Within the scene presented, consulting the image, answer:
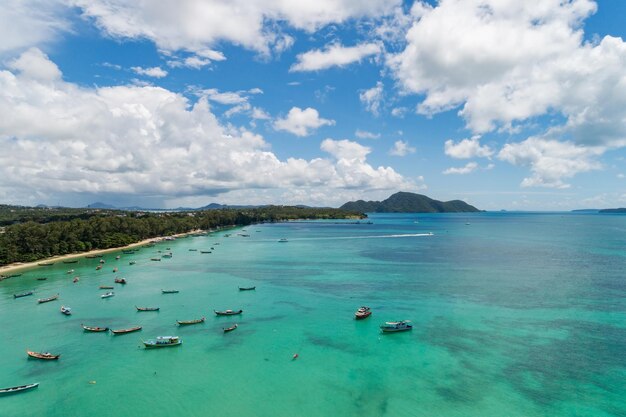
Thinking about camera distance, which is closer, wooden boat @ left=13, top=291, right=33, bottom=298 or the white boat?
the white boat

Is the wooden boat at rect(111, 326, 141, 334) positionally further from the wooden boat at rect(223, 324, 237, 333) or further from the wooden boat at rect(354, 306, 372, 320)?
the wooden boat at rect(354, 306, 372, 320)

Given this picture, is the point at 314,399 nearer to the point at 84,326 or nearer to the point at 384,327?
the point at 384,327

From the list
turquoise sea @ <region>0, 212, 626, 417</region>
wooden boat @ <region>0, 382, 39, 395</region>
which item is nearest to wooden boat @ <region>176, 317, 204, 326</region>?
turquoise sea @ <region>0, 212, 626, 417</region>

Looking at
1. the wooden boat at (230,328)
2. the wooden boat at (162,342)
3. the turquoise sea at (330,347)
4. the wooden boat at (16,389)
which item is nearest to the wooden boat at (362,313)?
the turquoise sea at (330,347)

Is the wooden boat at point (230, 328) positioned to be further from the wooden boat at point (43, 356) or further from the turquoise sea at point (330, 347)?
the wooden boat at point (43, 356)

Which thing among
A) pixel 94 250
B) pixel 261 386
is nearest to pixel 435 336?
pixel 261 386

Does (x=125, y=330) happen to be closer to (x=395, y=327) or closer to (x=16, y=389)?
(x=16, y=389)
